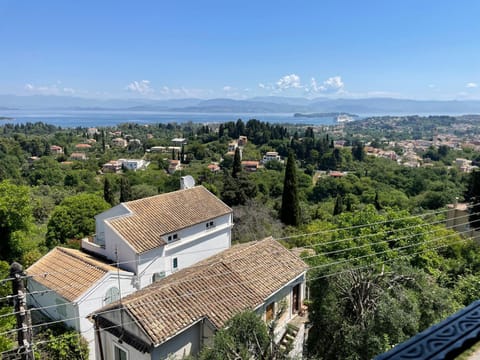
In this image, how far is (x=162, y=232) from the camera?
15.8 m

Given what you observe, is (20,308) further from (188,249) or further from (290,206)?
(290,206)

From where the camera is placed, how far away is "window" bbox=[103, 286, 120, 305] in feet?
41.8

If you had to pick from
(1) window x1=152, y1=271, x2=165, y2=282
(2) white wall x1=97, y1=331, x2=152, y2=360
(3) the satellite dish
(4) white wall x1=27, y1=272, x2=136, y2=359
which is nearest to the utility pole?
(2) white wall x1=97, y1=331, x2=152, y2=360

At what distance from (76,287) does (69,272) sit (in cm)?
135

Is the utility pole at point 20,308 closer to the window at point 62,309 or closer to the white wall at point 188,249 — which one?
the window at point 62,309

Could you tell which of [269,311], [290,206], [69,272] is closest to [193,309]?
[269,311]

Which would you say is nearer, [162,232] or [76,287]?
[76,287]

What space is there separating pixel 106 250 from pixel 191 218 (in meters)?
4.22

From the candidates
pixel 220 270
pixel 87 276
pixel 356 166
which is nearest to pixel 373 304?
pixel 220 270

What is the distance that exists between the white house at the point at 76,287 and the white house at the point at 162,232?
36.6 inches

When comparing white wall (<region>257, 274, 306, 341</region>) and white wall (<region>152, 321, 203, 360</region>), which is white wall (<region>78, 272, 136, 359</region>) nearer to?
white wall (<region>152, 321, 203, 360</region>)

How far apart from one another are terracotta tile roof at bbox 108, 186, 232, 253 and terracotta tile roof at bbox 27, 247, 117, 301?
1.70 metres

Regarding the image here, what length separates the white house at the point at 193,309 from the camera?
858cm

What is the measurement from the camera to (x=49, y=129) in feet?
520
